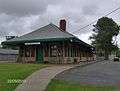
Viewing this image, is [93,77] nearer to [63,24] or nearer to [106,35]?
[63,24]

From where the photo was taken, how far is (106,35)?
293ft

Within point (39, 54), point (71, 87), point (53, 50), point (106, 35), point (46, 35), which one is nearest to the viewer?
point (71, 87)

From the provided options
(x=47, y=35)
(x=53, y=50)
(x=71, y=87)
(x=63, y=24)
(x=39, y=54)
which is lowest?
(x=71, y=87)

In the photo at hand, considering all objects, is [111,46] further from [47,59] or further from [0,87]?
[0,87]

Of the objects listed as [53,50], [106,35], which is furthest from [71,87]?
[106,35]

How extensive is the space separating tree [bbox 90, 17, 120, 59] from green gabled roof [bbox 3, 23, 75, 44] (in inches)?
→ 1822

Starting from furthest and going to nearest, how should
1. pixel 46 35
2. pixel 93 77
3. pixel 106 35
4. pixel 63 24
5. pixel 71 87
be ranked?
pixel 106 35, pixel 63 24, pixel 46 35, pixel 93 77, pixel 71 87

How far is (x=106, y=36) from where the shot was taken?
3499 inches

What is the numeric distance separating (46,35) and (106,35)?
51536 millimetres

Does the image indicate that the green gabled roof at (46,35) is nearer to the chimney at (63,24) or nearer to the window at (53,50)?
the window at (53,50)

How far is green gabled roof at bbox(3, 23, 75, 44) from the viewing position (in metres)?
37.9

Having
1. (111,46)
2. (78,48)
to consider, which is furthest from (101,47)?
(78,48)

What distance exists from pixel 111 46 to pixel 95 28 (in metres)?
8.60

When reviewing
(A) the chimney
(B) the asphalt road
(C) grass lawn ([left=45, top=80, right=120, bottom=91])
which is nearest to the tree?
(A) the chimney
